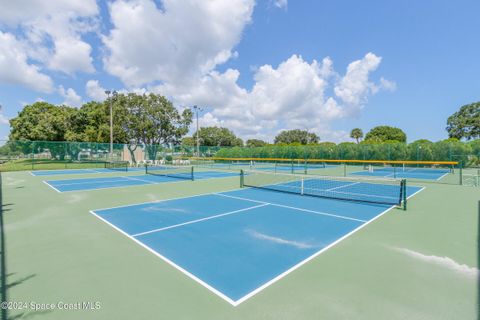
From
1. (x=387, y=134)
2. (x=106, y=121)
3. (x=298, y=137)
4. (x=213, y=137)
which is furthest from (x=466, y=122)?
(x=106, y=121)

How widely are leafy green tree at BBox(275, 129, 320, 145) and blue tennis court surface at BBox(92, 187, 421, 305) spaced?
89.1 meters

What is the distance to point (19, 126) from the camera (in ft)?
124

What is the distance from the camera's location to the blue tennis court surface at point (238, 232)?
3.93m

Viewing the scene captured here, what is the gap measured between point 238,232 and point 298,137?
93707mm

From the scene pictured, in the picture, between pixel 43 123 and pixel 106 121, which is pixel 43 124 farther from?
pixel 106 121

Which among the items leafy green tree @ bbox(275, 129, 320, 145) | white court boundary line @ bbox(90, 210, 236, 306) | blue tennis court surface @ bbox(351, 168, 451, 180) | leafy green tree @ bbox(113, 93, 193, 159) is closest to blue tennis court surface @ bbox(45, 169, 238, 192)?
white court boundary line @ bbox(90, 210, 236, 306)

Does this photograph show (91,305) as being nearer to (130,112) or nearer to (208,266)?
(208,266)

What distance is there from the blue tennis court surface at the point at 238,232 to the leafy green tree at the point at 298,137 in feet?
292

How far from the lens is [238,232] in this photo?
19.3 feet

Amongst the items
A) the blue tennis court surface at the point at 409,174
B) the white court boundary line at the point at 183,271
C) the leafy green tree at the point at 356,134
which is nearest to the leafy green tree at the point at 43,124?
the white court boundary line at the point at 183,271

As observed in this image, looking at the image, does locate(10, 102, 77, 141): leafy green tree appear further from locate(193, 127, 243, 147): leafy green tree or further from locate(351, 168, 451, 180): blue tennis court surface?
locate(193, 127, 243, 147): leafy green tree

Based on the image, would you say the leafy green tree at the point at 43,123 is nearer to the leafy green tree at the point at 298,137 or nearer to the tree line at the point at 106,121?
the tree line at the point at 106,121

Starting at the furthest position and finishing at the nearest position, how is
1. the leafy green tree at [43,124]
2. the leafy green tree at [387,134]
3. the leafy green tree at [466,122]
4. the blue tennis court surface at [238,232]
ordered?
the leafy green tree at [387,134]
the leafy green tree at [466,122]
the leafy green tree at [43,124]
the blue tennis court surface at [238,232]

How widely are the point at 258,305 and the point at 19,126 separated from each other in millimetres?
48588
